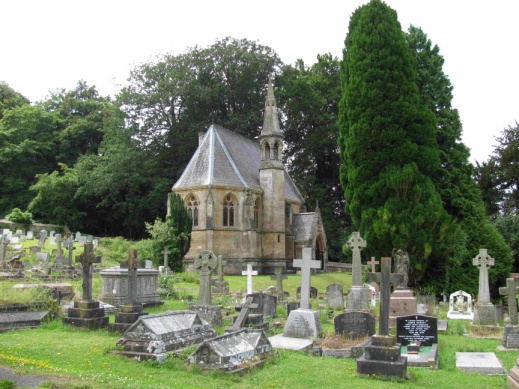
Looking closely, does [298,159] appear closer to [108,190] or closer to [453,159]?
[108,190]

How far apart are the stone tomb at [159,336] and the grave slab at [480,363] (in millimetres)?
4917

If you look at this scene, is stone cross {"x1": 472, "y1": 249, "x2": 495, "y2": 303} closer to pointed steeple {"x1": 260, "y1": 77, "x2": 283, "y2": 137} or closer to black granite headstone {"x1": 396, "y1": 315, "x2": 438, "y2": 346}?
black granite headstone {"x1": 396, "y1": 315, "x2": 438, "y2": 346}

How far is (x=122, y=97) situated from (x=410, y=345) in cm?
3844

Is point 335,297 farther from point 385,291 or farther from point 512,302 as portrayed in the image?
point 385,291

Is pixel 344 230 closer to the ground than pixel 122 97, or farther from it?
closer to the ground

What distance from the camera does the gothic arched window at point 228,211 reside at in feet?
111

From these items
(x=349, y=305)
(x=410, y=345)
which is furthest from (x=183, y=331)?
(x=349, y=305)

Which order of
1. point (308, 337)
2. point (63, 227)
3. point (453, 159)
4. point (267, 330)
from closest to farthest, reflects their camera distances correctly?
point (308, 337) < point (267, 330) < point (453, 159) < point (63, 227)

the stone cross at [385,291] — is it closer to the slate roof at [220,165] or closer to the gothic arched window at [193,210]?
the slate roof at [220,165]

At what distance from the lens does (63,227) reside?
43438mm

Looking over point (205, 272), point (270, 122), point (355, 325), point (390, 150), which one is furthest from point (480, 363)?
point (270, 122)

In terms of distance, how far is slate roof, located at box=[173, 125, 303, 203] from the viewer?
3369 cm

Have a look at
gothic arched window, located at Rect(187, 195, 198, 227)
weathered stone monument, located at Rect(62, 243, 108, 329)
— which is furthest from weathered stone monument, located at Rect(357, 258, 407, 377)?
gothic arched window, located at Rect(187, 195, 198, 227)

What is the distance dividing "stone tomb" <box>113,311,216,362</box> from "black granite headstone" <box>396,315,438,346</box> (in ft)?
13.6
